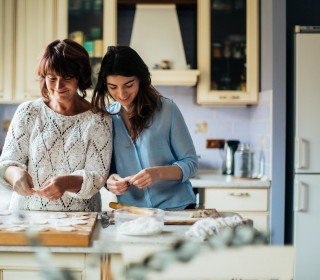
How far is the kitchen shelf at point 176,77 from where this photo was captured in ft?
11.5

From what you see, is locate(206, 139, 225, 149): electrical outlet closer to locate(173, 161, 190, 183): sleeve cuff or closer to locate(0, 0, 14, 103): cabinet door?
locate(0, 0, 14, 103): cabinet door

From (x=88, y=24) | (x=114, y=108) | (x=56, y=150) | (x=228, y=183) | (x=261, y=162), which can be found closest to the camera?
(x=56, y=150)

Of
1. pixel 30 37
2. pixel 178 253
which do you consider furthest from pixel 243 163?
pixel 178 253

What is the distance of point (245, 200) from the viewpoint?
3.29 m

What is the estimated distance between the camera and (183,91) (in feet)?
12.6

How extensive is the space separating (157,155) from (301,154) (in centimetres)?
150

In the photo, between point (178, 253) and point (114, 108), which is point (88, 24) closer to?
point (114, 108)

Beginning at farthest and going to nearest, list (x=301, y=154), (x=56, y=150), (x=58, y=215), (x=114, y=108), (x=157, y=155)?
1. (x=301, y=154)
2. (x=114, y=108)
3. (x=157, y=155)
4. (x=56, y=150)
5. (x=58, y=215)

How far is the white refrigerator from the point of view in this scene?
315cm

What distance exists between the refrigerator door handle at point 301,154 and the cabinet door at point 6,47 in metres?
1.94

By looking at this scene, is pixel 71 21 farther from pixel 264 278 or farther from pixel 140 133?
pixel 264 278

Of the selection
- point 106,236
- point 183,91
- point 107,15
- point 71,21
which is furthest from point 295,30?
point 106,236

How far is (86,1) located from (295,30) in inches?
56.6

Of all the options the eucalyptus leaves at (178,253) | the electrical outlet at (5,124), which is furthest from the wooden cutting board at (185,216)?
the electrical outlet at (5,124)
